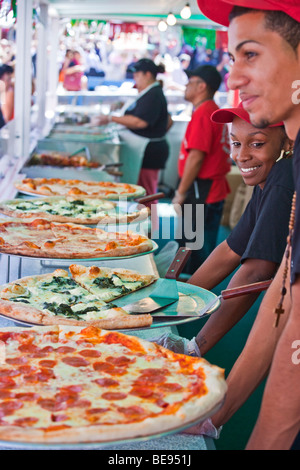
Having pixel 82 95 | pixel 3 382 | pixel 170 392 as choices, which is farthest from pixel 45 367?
pixel 82 95

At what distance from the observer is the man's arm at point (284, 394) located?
1213mm

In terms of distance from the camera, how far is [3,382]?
131cm

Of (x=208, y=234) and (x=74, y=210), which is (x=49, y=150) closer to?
(x=208, y=234)

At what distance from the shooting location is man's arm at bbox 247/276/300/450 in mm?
1213

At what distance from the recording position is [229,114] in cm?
223

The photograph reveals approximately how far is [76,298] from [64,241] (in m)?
0.72

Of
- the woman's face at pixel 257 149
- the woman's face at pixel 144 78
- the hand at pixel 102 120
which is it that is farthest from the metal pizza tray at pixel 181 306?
the hand at pixel 102 120

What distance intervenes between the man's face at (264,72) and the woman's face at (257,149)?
893 millimetres

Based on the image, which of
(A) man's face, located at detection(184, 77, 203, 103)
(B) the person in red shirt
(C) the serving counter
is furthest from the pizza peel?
(A) man's face, located at detection(184, 77, 203, 103)

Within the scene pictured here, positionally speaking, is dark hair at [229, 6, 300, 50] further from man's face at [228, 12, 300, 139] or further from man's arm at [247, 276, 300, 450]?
man's arm at [247, 276, 300, 450]

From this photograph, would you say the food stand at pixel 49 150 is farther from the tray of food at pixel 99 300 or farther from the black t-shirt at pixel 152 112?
the black t-shirt at pixel 152 112

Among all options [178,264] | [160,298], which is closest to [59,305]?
[160,298]

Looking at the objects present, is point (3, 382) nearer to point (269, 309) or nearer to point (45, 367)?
point (45, 367)

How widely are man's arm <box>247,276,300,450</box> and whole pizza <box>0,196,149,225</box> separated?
1813 millimetres
